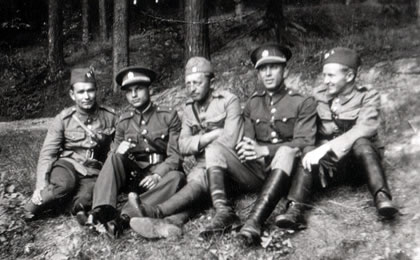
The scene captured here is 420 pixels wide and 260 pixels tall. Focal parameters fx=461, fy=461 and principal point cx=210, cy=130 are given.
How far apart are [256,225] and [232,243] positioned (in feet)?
1.01

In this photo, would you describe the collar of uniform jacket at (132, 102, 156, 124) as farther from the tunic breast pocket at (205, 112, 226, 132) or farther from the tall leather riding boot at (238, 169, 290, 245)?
the tall leather riding boot at (238, 169, 290, 245)

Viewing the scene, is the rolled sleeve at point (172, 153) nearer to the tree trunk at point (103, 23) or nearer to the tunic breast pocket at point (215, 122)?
the tunic breast pocket at point (215, 122)

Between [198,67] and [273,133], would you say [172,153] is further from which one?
[273,133]

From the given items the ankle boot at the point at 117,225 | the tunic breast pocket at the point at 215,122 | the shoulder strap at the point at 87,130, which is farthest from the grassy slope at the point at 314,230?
the shoulder strap at the point at 87,130

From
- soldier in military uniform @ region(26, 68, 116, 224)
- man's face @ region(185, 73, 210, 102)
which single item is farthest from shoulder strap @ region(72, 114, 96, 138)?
man's face @ region(185, 73, 210, 102)

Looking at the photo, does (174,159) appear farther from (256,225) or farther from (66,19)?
(66,19)

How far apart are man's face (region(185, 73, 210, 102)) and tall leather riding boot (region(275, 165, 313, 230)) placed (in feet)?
4.39

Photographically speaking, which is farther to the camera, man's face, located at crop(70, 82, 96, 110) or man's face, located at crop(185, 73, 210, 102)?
man's face, located at crop(70, 82, 96, 110)

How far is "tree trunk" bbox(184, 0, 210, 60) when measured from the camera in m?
8.13

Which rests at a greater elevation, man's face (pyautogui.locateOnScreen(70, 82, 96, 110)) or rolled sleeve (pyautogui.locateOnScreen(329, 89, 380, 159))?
man's face (pyautogui.locateOnScreen(70, 82, 96, 110))

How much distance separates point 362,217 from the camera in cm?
411

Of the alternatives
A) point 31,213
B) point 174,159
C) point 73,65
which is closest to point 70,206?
point 31,213

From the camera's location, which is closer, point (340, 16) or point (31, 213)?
point (31, 213)

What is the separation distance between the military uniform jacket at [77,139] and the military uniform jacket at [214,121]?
1.03 meters
